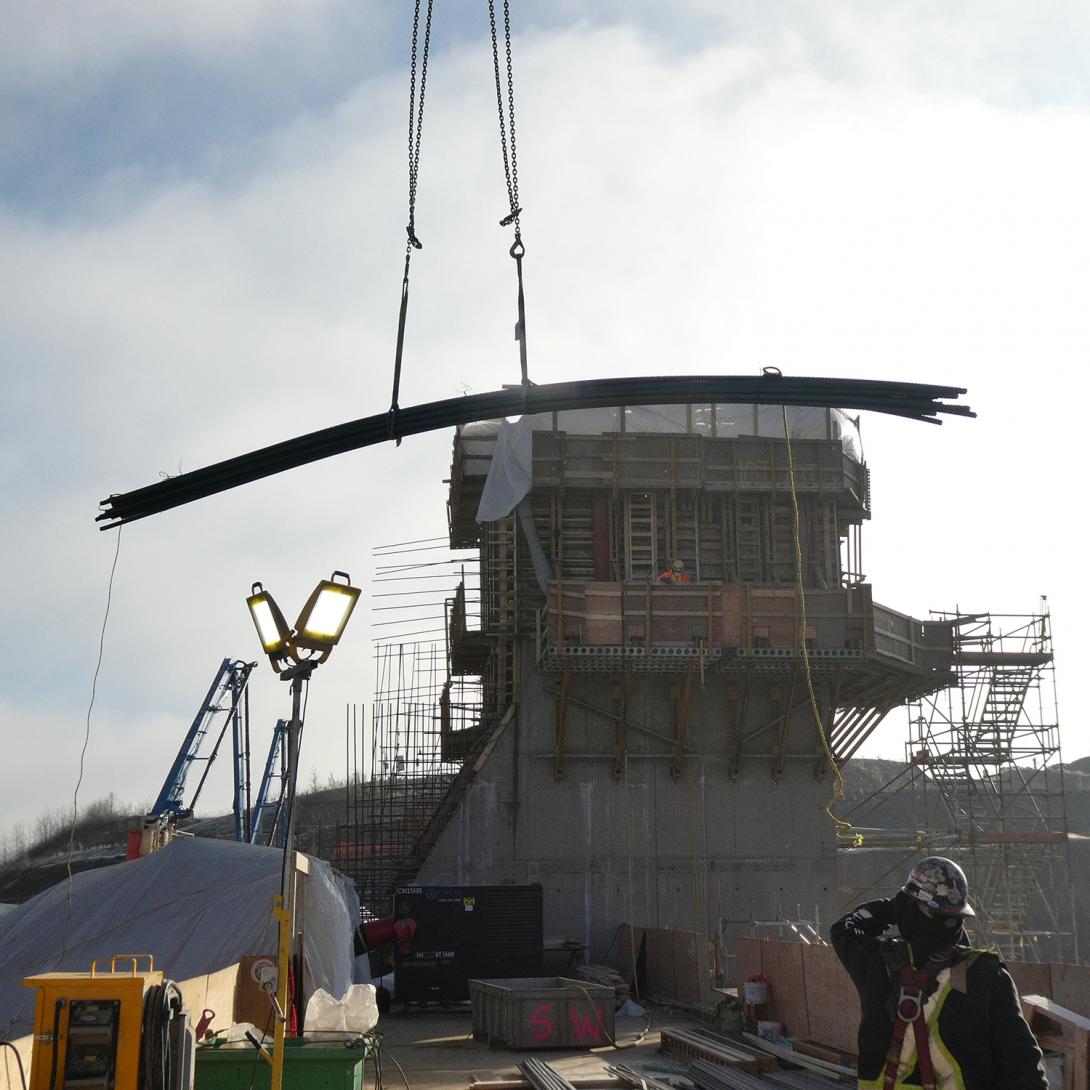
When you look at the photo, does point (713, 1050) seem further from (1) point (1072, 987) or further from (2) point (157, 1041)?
(2) point (157, 1041)

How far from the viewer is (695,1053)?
17.2 meters

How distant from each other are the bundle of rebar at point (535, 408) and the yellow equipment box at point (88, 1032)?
11.6 feet

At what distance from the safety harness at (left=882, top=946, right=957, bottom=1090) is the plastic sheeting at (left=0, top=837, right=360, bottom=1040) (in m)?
16.0

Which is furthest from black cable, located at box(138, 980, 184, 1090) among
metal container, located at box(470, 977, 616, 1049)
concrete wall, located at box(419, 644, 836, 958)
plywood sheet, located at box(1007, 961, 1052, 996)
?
concrete wall, located at box(419, 644, 836, 958)

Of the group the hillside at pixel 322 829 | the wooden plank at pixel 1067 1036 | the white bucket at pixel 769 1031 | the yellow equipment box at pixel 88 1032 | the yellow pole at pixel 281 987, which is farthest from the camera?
the hillside at pixel 322 829

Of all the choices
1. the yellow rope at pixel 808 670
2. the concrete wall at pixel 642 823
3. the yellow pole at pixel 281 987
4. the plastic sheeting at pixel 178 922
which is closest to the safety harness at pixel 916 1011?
the yellow pole at pixel 281 987

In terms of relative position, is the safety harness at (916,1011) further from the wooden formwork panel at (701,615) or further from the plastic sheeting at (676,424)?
the plastic sheeting at (676,424)

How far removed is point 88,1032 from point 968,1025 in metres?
5.62

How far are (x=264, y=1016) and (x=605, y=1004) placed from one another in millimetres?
5013

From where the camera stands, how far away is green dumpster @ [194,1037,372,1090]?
1017 centimetres

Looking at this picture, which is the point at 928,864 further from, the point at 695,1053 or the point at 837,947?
the point at 695,1053

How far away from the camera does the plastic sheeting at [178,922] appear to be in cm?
2089

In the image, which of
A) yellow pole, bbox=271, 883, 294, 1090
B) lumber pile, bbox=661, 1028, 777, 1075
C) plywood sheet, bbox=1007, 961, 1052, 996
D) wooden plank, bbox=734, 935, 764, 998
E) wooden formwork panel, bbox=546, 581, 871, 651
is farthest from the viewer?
wooden formwork panel, bbox=546, 581, 871, 651

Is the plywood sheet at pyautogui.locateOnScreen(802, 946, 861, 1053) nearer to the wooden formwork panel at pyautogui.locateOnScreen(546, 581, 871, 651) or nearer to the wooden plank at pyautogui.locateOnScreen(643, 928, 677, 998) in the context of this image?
the wooden plank at pyautogui.locateOnScreen(643, 928, 677, 998)
